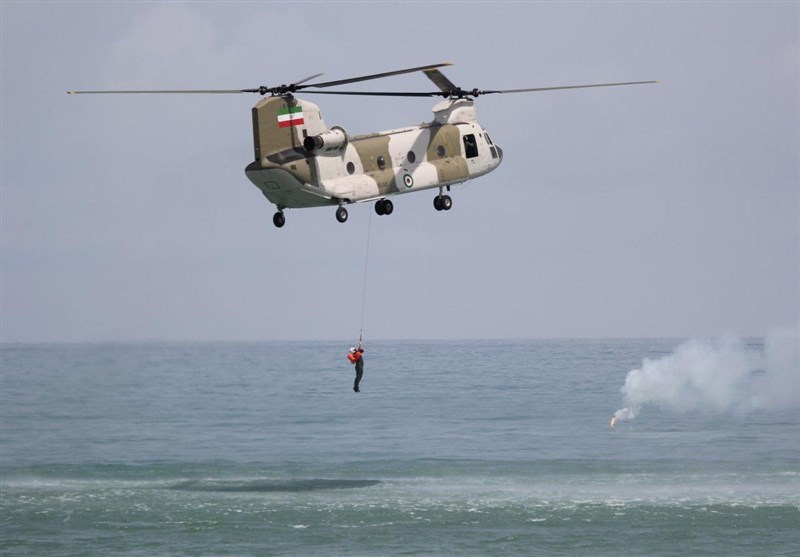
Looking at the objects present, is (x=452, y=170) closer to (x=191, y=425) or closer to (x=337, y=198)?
(x=337, y=198)

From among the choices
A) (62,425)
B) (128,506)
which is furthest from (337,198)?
(62,425)

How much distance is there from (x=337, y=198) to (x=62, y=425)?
105588 mm

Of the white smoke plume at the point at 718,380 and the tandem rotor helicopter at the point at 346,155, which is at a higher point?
the tandem rotor helicopter at the point at 346,155

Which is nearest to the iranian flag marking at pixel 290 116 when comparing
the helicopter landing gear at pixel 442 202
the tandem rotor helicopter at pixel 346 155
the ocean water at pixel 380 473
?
the tandem rotor helicopter at pixel 346 155

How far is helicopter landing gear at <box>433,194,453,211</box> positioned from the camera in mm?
49656

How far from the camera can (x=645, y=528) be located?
89000mm

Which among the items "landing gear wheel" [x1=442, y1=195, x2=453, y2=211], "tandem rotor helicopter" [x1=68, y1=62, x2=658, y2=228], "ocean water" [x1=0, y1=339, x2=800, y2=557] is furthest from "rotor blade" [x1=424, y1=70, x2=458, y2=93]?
"ocean water" [x1=0, y1=339, x2=800, y2=557]

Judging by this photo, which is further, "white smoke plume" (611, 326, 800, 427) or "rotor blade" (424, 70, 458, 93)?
"white smoke plume" (611, 326, 800, 427)

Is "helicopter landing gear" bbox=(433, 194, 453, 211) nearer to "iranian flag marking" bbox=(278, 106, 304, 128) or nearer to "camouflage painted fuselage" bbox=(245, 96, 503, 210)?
"camouflage painted fuselage" bbox=(245, 96, 503, 210)

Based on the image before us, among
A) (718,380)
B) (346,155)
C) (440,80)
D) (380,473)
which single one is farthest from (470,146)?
(718,380)

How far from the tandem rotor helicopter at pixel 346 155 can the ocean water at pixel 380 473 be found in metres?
40.5

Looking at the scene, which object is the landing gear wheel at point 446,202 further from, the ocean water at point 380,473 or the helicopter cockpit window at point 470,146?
the ocean water at point 380,473

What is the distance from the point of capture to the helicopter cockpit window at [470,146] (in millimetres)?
51156

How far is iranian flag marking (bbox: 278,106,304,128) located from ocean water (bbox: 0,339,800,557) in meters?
45.4
